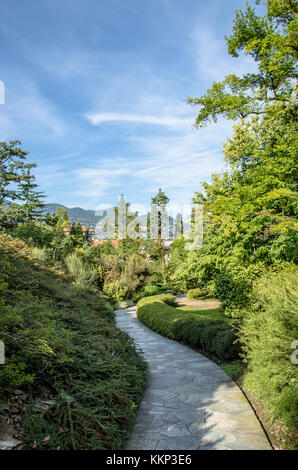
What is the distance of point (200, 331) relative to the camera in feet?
22.0

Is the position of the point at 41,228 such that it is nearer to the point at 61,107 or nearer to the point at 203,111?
the point at 61,107

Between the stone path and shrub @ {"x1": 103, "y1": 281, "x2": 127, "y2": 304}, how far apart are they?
34.9 feet

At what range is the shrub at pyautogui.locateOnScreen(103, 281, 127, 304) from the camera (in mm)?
16562

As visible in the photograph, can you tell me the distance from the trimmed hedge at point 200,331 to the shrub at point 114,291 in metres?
6.43

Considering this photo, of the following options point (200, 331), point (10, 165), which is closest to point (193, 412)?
point (200, 331)

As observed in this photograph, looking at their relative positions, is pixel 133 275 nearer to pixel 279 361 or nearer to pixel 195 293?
pixel 195 293

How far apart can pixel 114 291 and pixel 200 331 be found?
10.8 m

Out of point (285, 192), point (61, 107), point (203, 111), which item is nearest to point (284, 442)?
point (285, 192)

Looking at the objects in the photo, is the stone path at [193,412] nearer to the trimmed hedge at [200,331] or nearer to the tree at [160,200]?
the trimmed hedge at [200,331]

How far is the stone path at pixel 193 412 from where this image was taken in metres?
2.94

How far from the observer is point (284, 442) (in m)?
2.83

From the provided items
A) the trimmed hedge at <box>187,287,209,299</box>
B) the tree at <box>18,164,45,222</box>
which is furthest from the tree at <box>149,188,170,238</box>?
the trimmed hedge at <box>187,287,209,299</box>

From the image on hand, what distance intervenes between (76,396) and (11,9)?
6.10m

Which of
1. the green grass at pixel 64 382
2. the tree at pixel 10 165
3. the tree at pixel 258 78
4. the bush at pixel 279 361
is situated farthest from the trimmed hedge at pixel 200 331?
the tree at pixel 10 165
